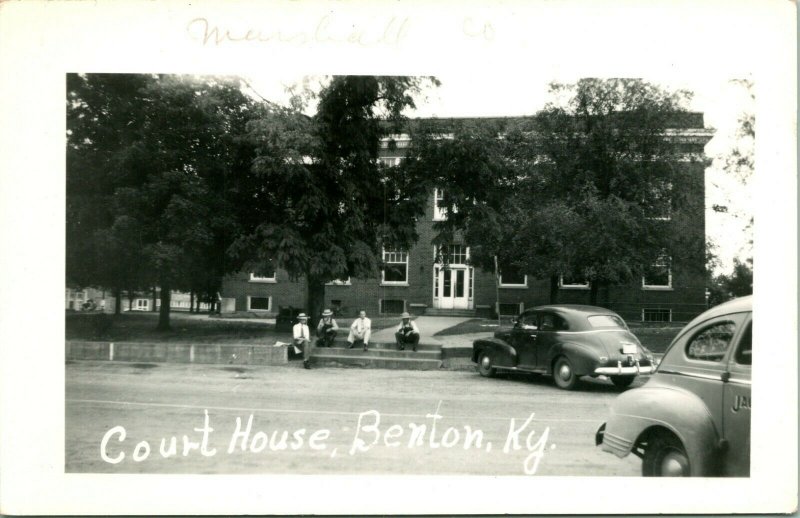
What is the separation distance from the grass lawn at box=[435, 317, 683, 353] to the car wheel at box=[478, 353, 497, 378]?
0.85 feet

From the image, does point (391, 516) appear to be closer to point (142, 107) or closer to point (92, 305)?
point (92, 305)

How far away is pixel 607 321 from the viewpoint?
5.27 meters

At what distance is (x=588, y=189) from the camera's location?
519 cm

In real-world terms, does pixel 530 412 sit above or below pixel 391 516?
above

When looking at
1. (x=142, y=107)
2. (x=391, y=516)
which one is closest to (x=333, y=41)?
(x=142, y=107)

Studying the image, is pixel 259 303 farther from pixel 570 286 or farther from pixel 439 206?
pixel 570 286

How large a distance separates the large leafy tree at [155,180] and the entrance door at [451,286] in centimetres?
205

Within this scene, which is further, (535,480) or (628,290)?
(628,290)

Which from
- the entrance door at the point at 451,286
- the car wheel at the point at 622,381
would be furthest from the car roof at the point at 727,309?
the entrance door at the point at 451,286

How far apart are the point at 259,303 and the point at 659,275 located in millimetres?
3876

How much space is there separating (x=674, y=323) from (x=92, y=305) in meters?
5.23

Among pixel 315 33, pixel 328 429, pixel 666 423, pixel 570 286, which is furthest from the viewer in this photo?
pixel 570 286

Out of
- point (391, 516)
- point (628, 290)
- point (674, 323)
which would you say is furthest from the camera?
point (628, 290)

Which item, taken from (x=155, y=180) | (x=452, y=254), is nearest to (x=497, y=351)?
(x=452, y=254)
